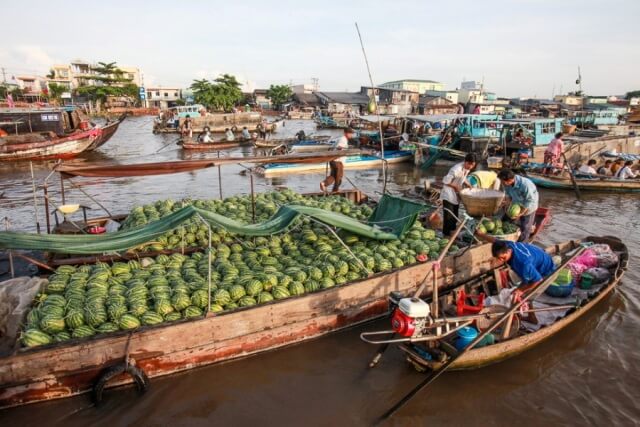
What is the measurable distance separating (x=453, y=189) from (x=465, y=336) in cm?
383

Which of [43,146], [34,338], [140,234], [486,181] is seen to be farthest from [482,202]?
[43,146]

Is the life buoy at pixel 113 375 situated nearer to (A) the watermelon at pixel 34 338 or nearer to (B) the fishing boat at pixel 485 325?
(A) the watermelon at pixel 34 338

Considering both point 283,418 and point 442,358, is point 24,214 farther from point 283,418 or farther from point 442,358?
point 442,358

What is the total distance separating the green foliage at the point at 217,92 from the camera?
5375 cm

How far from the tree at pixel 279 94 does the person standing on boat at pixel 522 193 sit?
6406cm

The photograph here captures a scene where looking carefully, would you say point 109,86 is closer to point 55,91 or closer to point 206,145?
point 55,91

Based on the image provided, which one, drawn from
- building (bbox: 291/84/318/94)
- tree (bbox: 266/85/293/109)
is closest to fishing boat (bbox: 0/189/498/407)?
tree (bbox: 266/85/293/109)

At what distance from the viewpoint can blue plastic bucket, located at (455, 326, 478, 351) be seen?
5.24 m

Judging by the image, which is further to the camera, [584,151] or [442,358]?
[584,151]

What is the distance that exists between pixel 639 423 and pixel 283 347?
459 cm

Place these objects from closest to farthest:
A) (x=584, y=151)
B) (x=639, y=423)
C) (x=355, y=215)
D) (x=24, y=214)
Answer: (x=639, y=423), (x=355, y=215), (x=24, y=214), (x=584, y=151)

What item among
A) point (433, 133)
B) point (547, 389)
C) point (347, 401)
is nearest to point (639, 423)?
point (547, 389)

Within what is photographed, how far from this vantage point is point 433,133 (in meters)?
25.9

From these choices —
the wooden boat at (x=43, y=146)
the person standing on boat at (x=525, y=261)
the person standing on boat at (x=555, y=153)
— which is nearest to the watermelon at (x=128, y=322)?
the person standing on boat at (x=525, y=261)
